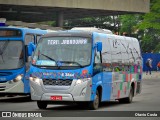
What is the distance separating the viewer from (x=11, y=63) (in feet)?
75.0

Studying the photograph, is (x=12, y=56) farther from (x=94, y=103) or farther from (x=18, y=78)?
(x=94, y=103)

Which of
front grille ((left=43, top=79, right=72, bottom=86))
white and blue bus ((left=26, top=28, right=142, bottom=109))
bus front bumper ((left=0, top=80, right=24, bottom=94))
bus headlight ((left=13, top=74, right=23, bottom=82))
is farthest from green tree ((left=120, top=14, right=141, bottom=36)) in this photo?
front grille ((left=43, top=79, right=72, bottom=86))

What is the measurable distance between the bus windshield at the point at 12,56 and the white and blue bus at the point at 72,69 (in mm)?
4077

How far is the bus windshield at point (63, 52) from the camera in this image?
18.1 meters

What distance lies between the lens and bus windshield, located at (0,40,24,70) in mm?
22828

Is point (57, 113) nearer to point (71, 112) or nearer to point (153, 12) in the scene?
point (71, 112)

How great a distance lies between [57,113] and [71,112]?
0.60 meters

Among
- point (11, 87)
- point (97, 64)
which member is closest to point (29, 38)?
point (11, 87)

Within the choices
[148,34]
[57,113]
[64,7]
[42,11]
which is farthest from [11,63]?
[148,34]

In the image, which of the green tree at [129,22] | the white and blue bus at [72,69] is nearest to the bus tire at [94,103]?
the white and blue bus at [72,69]

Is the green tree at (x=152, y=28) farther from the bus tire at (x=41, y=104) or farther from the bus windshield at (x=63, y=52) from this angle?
the bus tire at (x=41, y=104)

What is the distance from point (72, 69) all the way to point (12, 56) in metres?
5.61

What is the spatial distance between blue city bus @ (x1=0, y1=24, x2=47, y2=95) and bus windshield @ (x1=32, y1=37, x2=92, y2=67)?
163 inches

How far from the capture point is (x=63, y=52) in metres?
18.3
